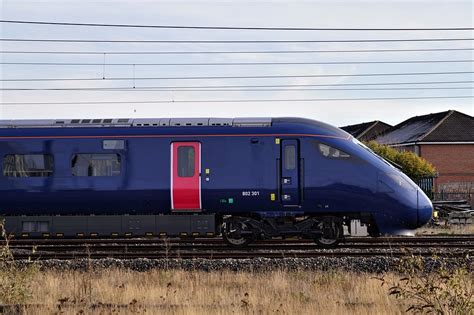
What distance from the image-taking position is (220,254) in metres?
16.7

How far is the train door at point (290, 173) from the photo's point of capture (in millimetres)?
17422

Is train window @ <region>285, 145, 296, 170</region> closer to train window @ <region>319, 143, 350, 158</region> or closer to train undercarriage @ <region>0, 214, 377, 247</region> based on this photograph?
train window @ <region>319, 143, 350, 158</region>

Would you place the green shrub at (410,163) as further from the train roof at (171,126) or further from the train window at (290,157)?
the train window at (290,157)

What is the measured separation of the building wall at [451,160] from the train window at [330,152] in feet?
138

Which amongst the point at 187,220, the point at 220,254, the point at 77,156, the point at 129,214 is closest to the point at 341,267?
the point at 220,254

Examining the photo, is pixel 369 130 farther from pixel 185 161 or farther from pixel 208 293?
pixel 208 293

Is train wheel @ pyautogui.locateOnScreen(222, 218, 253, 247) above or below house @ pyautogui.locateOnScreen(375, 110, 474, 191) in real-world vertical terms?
below

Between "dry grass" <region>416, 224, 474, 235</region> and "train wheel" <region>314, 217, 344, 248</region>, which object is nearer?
"train wheel" <region>314, 217, 344, 248</region>

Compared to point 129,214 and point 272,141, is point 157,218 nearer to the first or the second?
point 129,214

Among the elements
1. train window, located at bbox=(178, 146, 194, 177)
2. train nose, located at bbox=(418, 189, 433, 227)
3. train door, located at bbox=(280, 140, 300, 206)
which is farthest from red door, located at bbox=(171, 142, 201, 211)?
train nose, located at bbox=(418, 189, 433, 227)

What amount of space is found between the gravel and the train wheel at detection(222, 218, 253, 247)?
7.11ft

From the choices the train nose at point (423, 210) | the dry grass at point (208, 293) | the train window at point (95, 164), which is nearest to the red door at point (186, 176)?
the train window at point (95, 164)

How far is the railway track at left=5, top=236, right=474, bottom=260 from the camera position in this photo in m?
16.6

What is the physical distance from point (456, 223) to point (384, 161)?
9967mm
